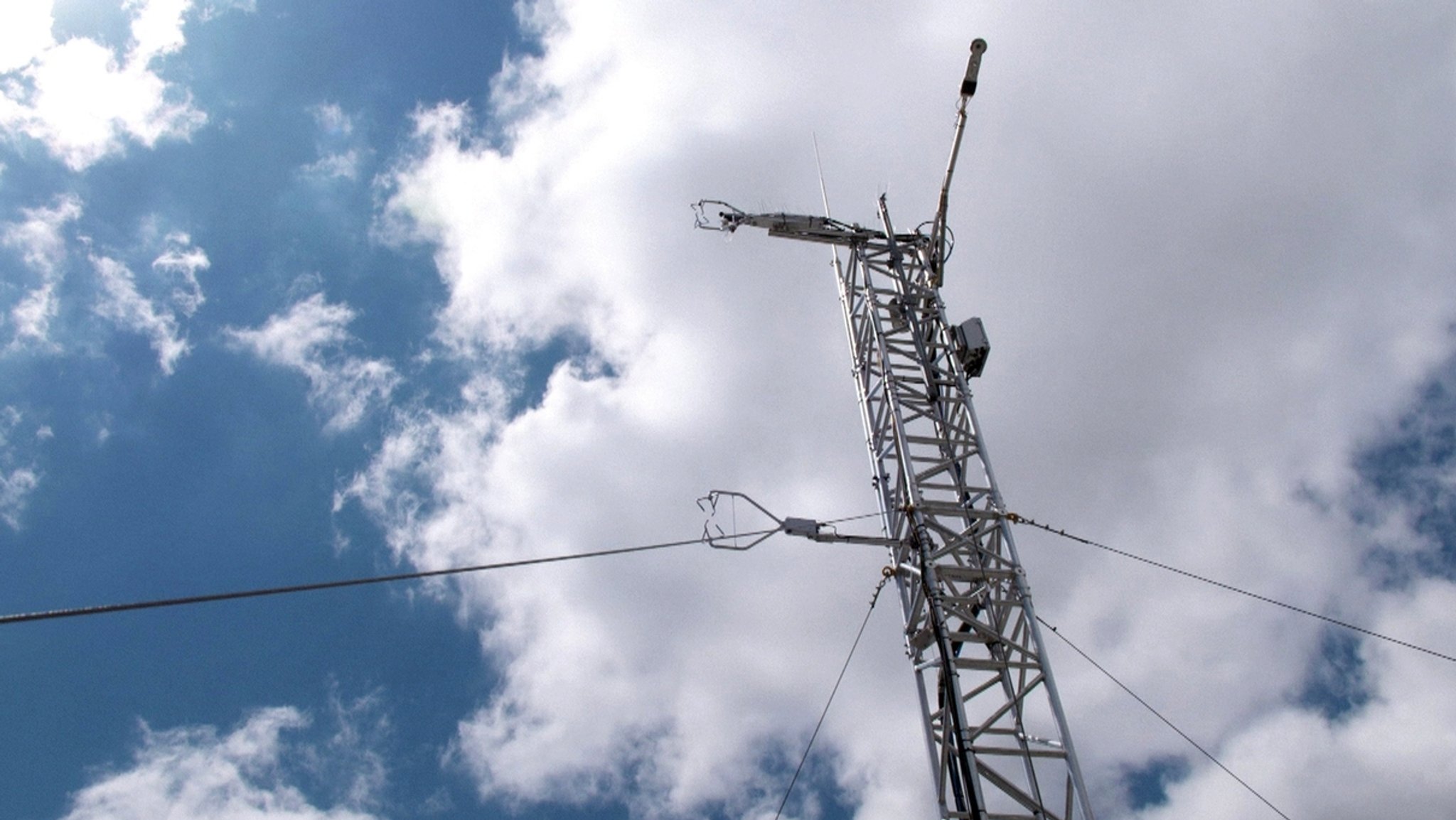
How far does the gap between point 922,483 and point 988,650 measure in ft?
9.62

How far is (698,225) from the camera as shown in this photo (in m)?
19.9

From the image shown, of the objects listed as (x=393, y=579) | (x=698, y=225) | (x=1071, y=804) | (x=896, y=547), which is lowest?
(x=1071, y=804)

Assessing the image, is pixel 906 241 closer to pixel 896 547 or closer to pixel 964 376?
pixel 964 376

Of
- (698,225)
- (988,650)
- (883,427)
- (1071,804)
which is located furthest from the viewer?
(698,225)

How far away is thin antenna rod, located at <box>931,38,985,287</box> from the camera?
54.3ft

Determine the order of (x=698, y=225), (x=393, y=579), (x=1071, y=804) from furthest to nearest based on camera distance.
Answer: (x=698, y=225) < (x=1071, y=804) < (x=393, y=579)

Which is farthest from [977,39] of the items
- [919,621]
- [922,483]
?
[919,621]

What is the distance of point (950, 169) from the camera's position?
17.5 m

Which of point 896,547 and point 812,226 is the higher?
point 812,226

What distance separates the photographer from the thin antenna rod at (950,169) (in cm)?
1656

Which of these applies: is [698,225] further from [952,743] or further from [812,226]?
[952,743]

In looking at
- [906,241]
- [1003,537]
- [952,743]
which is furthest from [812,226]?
[952,743]

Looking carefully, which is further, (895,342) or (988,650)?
(895,342)

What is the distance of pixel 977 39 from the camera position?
16203 millimetres
